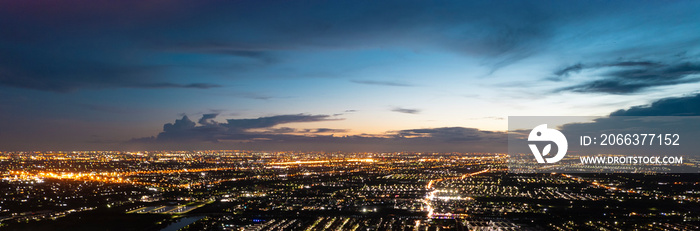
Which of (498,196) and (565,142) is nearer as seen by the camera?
(565,142)

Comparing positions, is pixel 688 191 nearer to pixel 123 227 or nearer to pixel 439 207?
pixel 439 207

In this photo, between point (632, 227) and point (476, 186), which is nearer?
point (632, 227)

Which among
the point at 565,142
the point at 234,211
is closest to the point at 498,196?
the point at 565,142

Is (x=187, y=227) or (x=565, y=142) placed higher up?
(x=565, y=142)

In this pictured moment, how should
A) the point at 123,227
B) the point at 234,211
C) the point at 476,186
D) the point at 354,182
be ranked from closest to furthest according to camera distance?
the point at 123,227 → the point at 234,211 → the point at 476,186 → the point at 354,182

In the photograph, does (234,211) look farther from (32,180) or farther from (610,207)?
(32,180)

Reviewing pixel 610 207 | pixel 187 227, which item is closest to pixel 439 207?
pixel 610 207

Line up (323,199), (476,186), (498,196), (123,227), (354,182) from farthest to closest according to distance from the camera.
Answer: (354,182)
(476,186)
(498,196)
(323,199)
(123,227)

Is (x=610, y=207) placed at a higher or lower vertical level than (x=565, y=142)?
lower

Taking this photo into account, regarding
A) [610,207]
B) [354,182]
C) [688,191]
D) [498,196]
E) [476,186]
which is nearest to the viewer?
[610,207]

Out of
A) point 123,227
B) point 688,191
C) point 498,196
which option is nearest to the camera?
point 123,227
